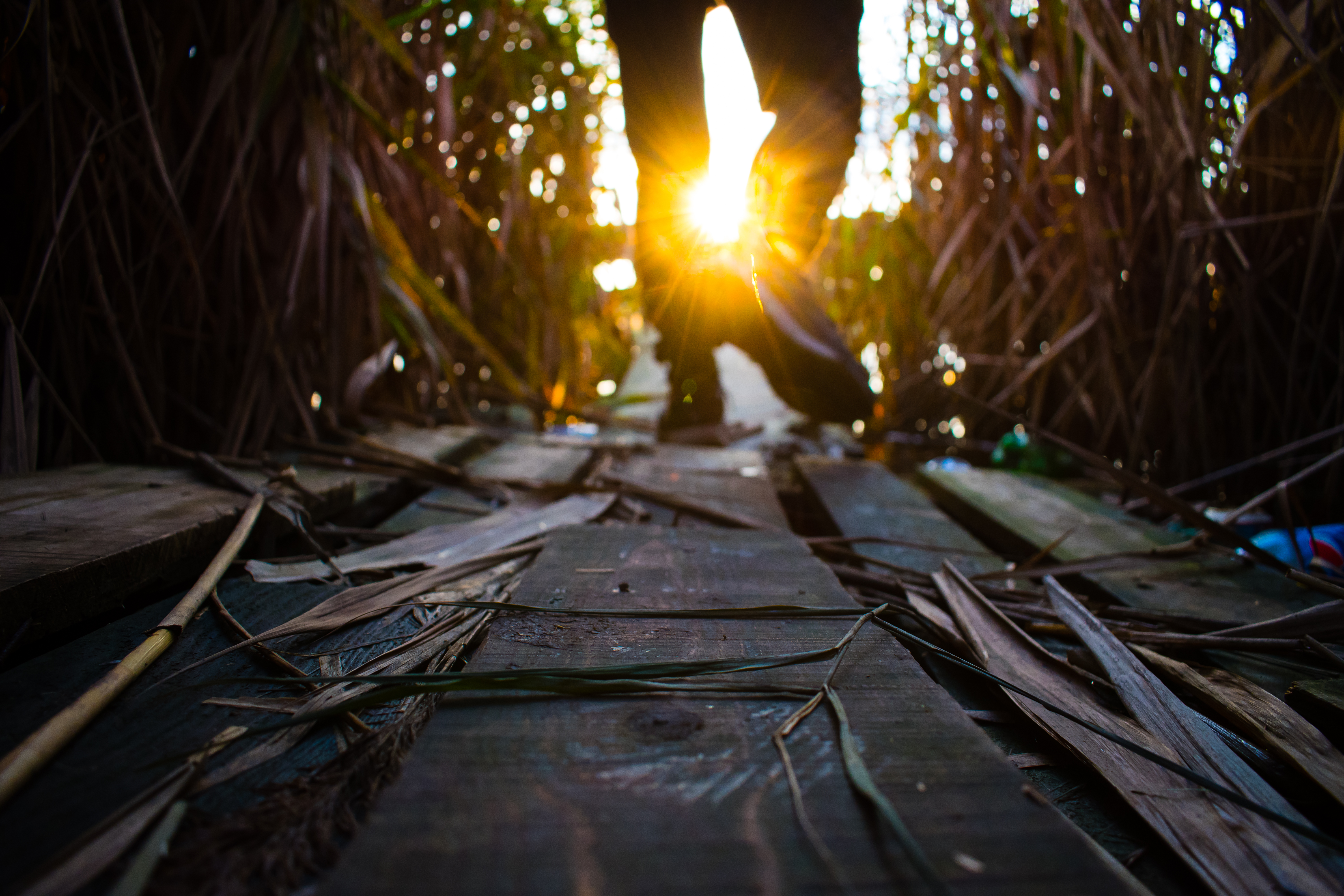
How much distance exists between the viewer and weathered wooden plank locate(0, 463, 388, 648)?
0.62m

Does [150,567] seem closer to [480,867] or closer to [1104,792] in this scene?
[480,867]

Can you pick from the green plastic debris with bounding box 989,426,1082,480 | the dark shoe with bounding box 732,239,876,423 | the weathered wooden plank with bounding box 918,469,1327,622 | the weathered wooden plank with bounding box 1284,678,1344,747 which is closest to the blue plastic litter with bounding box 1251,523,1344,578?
the weathered wooden plank with bounding box 918,469,1327,622

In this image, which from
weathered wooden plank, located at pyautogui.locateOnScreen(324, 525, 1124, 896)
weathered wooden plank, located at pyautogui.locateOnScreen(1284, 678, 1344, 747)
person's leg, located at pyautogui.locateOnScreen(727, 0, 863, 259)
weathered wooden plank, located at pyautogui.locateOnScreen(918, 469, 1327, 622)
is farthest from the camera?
person's leg, located at pyautogui.locateOnScreen(727, 0, 863, 259)

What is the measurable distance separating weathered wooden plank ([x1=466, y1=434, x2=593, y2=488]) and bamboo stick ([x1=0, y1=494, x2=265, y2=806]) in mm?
732

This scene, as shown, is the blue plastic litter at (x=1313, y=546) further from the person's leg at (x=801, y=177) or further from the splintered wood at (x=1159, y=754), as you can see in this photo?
the person's leg at (x=801, y=177)

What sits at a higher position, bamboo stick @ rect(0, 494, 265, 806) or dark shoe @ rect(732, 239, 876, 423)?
dark shoe @ rect(732, 239, 876, 423)

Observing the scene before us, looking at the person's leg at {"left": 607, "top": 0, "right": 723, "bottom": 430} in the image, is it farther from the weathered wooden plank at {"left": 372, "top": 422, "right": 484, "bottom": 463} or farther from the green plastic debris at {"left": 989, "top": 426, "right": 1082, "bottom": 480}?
the green plastic debris at {"left": 989, "top": 426, "right": 1082, "bottom": 480}

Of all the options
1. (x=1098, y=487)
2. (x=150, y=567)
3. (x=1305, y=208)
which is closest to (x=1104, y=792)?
(x=150, y=567)

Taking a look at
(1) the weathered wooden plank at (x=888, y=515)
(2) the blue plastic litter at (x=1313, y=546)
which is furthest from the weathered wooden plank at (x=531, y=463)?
(2) the blue plastic litter at (x=1313, y=546)

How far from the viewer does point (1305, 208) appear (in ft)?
4.33

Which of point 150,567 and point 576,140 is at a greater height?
point 576,140

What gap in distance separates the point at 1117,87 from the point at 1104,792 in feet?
5.52

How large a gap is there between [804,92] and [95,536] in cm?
166

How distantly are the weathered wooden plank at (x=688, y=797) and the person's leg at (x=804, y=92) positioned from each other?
4.67ft
